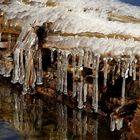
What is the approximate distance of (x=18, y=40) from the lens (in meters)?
22.2

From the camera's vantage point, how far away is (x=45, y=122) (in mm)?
19234

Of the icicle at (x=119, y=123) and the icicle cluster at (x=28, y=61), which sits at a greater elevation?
the icicle cluster at (x=28, y=61)

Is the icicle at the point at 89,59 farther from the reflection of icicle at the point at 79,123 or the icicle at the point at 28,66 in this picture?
the icicle at the point at 28,66

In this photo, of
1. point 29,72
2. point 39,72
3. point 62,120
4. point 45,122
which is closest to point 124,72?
point 62,120

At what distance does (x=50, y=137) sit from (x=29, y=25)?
5.96 metres

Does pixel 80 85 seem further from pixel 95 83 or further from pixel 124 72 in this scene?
pixel 124 72

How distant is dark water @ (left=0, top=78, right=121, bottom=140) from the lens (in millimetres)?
18156

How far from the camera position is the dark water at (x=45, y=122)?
18.2 metres

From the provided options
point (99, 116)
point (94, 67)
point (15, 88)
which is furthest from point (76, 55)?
point (15, 88)

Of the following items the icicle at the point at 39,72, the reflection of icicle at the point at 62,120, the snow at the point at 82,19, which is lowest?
the reflection of icicle at the point at 62,120

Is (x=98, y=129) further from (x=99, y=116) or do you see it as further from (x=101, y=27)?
(x=101, y=27)

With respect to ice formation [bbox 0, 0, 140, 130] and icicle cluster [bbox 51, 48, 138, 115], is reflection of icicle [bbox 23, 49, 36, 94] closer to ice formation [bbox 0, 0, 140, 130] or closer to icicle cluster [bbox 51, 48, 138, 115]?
ice formation [bbox 0, 0, 140, 130]

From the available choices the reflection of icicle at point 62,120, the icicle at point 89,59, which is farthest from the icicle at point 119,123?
the icicle at point 89,59

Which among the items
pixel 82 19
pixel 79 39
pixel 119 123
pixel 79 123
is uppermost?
pixel 82 19
